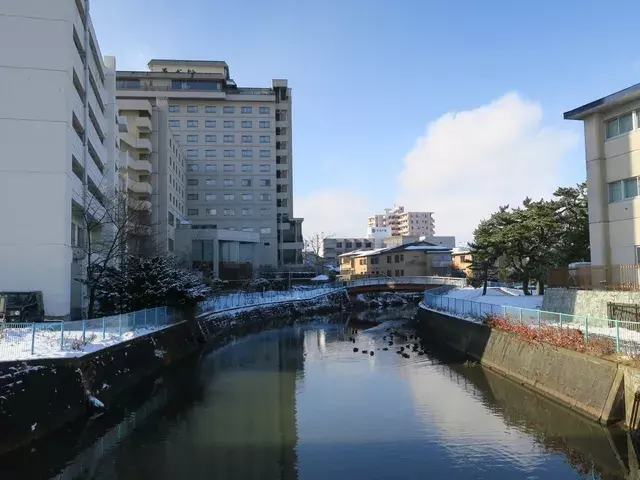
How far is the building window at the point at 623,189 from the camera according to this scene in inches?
911

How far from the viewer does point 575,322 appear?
18.0 m

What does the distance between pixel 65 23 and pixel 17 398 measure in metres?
21.2

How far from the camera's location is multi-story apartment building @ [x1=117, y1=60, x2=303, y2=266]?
3130 inches

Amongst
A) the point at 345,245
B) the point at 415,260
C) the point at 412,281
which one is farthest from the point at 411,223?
the point at 412,281

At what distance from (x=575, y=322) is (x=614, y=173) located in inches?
382

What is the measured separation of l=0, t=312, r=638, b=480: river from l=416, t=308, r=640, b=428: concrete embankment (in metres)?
0.47

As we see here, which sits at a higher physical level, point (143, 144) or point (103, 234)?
point (143, 144)

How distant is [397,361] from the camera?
89.8ft

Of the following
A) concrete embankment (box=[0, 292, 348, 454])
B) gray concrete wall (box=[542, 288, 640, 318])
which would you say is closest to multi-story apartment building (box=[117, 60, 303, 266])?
concrete embankment (box=[0, 292, 348, 454])

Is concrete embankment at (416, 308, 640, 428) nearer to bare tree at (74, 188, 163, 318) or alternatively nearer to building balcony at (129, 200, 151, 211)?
bare tree at (74, 188, 163, 318)

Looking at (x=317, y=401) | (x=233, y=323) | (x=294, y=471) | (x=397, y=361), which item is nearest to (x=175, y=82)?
(x=233, y=323)

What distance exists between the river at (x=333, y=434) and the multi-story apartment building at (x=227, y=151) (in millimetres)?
56614

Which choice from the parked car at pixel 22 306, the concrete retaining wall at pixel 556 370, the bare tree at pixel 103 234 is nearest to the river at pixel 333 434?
the concrete retaining wall at pixel 556 370

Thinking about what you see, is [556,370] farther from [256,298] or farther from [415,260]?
[415,260]
